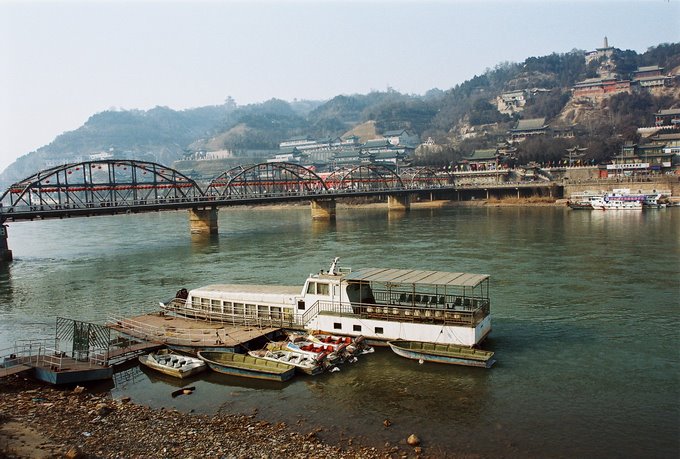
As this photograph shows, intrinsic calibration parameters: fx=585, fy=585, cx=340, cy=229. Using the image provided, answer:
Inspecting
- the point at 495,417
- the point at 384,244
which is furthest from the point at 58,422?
the point at 384,244

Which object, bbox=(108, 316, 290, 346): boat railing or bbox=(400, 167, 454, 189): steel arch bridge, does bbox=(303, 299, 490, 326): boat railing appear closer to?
bbox=(108, 316, 290, 346): boat railing

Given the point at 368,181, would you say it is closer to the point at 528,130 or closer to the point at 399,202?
the point at 399,202

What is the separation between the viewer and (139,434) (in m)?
18.0

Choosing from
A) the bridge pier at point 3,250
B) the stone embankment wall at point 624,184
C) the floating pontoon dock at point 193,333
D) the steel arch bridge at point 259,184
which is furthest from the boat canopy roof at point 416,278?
the stone embankment wall at point 624,184

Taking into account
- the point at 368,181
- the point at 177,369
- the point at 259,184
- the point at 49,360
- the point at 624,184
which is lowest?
the point at 177,369

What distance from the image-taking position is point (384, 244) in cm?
6328

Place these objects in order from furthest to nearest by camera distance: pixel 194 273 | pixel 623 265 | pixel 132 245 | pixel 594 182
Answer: pixel 594 182 < pixel 132 245 < pixel 194 273 < pixel 623 265

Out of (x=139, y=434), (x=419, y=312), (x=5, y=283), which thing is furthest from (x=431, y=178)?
(x=139, y=434)

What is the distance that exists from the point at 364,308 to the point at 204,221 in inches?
2491

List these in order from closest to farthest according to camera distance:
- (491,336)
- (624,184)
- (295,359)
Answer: (295,359)
(491,336)
(624,184)

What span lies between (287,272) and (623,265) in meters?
26.4

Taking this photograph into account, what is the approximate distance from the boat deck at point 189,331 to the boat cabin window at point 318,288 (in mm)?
2360

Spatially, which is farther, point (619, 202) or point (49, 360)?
point (619, 202)

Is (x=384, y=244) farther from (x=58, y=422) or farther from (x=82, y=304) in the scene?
(x=58, y=422)
